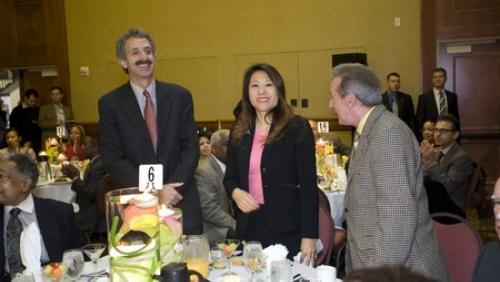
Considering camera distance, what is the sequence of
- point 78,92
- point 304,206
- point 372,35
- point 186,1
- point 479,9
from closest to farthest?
1. point 304,206
2. point 479,9
3. point 372,35
4. point 186,1
5. point 78,92

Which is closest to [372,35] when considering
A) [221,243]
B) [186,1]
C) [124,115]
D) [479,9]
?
[479,9]

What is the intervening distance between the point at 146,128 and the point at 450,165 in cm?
300

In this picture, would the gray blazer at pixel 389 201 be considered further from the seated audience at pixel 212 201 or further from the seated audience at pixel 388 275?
the seated audience at pixel 212 201

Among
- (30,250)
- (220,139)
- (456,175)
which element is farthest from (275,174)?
(456,175)

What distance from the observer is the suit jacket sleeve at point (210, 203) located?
392 cm

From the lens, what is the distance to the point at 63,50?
35.8 feet

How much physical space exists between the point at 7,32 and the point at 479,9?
30.2ft

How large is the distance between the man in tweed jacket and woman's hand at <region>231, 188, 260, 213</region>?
0.47 m

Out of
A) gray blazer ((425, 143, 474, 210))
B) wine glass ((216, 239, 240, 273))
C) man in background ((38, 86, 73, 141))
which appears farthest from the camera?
man in background ((38, 86, 73, 141))

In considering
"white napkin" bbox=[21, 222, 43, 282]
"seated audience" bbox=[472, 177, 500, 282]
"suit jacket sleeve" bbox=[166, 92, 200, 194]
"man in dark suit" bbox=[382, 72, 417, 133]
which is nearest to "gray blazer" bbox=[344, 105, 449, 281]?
"seated audience" bbox=[472, 177, 500, 282]

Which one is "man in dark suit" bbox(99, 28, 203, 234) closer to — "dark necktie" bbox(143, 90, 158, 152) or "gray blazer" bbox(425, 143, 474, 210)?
"dark necktie" bbox(143, 90, 158, 152)

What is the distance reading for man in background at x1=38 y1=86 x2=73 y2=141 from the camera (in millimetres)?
10000

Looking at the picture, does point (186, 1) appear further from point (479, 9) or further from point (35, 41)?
point (479, 9)

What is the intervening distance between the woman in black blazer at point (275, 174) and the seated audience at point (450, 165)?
2.18 m
